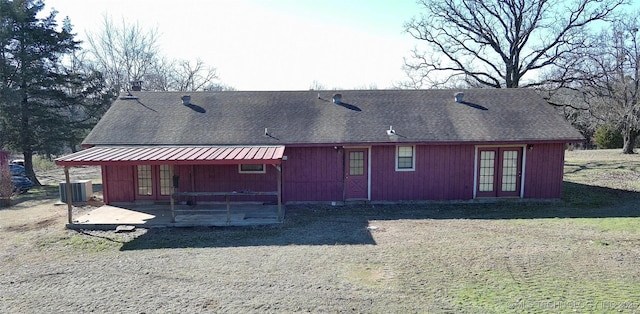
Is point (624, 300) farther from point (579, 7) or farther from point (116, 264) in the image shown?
point (579, 7)

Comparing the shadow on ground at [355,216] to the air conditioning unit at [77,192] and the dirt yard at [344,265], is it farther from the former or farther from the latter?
the air conditioning unit at [77,192]

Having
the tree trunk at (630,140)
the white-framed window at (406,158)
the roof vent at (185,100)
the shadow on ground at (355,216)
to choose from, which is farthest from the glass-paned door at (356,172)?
the tree trunk at (630,140)

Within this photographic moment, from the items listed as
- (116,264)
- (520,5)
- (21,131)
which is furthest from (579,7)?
(21,131)

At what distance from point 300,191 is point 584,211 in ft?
30.4

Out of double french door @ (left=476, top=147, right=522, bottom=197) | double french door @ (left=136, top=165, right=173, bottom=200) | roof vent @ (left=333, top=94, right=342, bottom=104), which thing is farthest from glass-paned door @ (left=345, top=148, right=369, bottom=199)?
double french door @ (left=136, top=165, right=173, bottom=200)

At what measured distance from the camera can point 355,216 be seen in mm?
11273

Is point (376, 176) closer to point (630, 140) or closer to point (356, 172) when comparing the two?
point (356, 172)

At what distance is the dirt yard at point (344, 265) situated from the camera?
556cm

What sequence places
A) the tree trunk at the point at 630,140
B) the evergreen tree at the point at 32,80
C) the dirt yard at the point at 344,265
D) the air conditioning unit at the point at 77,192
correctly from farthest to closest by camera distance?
the tree trunk at the point at 630,140 < the evergreen tree at the point at 32,80 < the air conditioning unit at the point at 77,192 < the dirt yard at the point at 344,265

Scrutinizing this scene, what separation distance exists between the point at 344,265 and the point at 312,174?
596cm

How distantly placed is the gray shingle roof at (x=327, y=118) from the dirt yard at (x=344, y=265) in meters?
2.84

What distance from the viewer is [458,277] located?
639cm

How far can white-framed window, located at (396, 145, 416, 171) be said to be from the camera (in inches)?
504

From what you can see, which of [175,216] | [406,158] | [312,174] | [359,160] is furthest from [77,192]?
[406,158]
